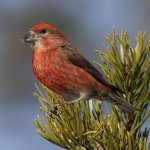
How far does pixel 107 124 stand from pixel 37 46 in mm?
1978

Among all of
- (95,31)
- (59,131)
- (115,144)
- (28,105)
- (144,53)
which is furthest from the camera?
(95,31)

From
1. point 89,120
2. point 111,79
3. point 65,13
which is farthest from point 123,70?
point 65,13

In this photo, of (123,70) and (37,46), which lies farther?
(37,46)

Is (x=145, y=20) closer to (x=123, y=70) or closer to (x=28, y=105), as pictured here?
(x=28, y=105)

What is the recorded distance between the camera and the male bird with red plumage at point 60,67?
4156 millimetres

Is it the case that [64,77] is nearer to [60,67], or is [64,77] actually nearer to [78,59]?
[60,67]

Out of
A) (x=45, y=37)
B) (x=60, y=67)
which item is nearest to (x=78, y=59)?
(x=60, y=67)

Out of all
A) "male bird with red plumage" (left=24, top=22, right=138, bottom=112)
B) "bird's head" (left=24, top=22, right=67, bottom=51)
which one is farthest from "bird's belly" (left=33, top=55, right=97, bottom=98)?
"bird's head" (left=24, top=22, right=67, bottom=51)

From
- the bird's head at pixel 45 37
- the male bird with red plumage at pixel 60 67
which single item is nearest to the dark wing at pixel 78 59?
the male bird with red plumage at pixel 60 67

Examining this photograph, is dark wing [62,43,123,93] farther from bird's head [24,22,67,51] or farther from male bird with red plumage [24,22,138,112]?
bird's head [24,22,67,51]

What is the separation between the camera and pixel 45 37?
4.77m

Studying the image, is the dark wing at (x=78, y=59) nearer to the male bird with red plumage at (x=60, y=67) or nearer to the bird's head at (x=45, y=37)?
the male bird with red plumage at (x=60, y=67)

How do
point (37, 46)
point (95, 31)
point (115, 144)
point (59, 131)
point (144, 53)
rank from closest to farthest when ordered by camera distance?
1. point (115, 144)
2. point (59, 131)
3. point (144, 53)
4. point (37, 46)
5. point (95, 31)

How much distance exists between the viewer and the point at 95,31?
6.23 m
